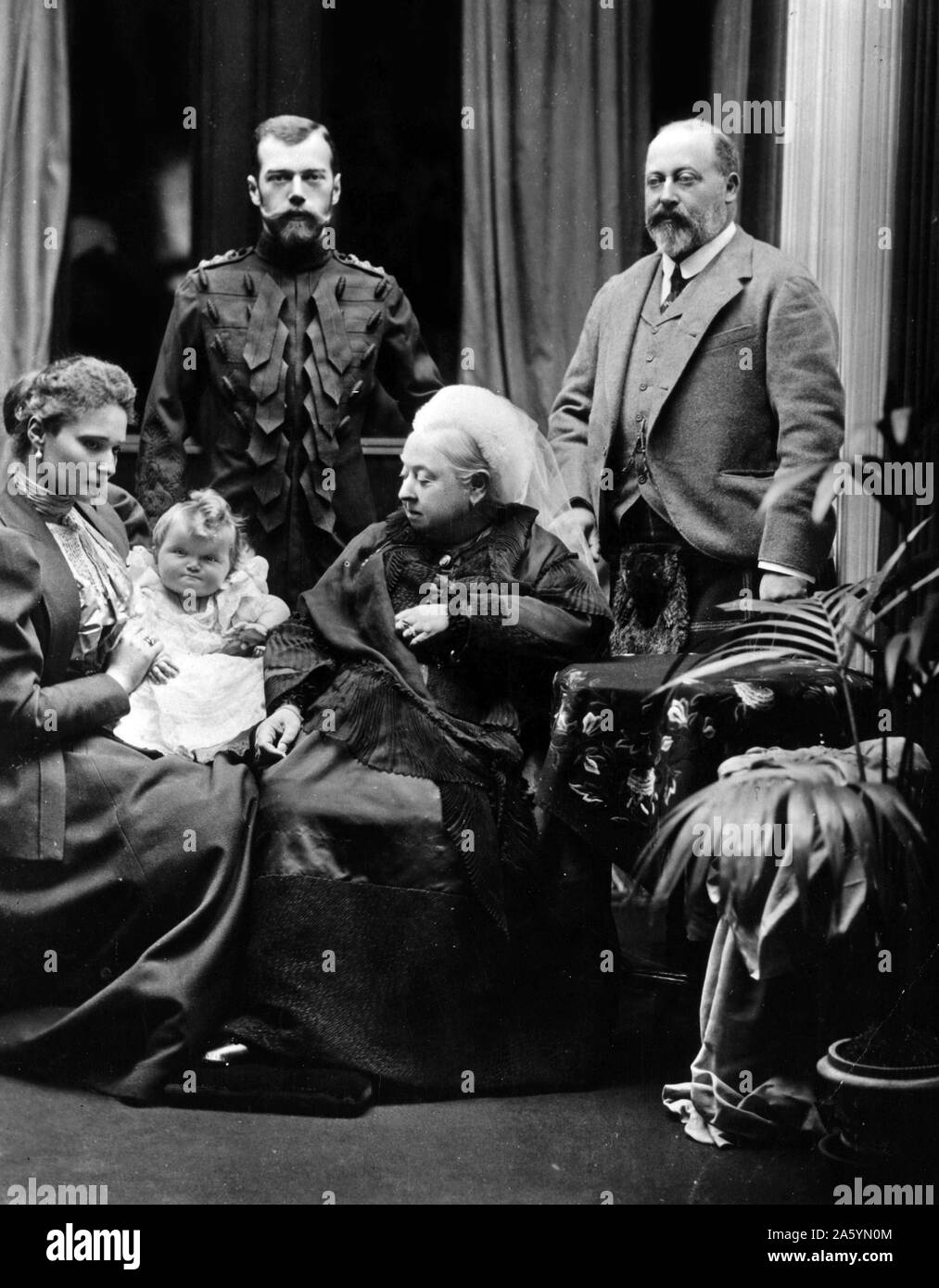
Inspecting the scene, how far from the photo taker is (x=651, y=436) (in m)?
4.48

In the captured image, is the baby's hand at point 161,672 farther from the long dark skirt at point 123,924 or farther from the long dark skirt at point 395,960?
the long dark skirt at point 395,960

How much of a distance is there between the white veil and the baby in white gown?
0.62m

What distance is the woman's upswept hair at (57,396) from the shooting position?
413 cm

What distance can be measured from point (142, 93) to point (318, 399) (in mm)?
969

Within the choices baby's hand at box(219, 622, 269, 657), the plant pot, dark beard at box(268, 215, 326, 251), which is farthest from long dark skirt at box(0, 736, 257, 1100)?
dark beard at box(268, 215, 326, 251)

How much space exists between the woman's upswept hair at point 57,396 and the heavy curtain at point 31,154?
0.59 metres

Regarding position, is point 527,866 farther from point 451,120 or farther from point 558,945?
point 451,120

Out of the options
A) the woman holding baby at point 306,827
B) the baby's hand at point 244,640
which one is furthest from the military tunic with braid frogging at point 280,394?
the woman holding baby at point 306,827

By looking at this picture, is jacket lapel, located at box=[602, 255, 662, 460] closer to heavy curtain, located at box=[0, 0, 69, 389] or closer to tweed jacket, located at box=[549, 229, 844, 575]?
tweed jacket, located at box=[549, 229, 844, 575]

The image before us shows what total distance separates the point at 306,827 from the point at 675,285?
1696 mm

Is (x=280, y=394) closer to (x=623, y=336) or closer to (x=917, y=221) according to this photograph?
(x=623, y=336)

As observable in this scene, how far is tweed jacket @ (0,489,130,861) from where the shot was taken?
398 cm
